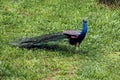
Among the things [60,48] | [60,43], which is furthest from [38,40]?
[60,43]

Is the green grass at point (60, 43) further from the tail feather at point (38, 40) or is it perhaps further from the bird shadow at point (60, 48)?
the tail feather at point (38, 40)

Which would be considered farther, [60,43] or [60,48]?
[60,43]

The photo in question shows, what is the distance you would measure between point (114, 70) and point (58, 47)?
1.72 meters

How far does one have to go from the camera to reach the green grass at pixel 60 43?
8492 mm

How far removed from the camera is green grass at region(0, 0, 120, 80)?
8.49m

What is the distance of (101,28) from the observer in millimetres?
11773

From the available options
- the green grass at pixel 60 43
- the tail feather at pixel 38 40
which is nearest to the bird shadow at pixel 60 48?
the green grass at pixel 60 43

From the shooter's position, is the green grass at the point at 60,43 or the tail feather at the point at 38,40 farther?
the tail feather at the point at 38,40

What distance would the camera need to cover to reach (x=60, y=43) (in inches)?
402

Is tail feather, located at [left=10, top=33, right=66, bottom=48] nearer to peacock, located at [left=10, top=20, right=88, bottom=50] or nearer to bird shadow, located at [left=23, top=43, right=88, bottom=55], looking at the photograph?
A: peacock, located at [left=10, top=20, right=88, bottom=50]

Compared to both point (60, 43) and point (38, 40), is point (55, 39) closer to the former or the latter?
point (38, 40)


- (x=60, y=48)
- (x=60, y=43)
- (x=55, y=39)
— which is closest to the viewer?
(x=55, y=39)

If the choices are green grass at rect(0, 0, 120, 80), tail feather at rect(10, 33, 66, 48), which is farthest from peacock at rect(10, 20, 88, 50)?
green grass at rect(0, 0, 120, 80)

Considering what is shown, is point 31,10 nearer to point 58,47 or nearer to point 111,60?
point 58,47
